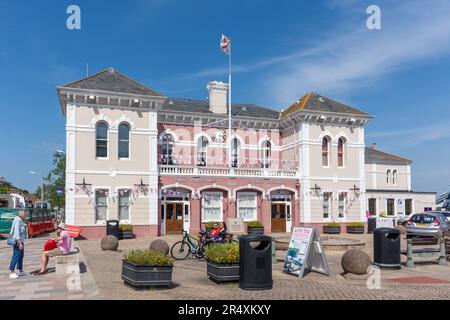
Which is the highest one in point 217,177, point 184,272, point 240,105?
point 240,105

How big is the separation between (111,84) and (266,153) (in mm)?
12652

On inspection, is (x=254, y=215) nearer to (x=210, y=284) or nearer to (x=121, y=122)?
(x=121, y=122)

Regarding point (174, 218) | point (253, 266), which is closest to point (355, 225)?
point (174, 218)

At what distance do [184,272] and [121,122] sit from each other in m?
16.3

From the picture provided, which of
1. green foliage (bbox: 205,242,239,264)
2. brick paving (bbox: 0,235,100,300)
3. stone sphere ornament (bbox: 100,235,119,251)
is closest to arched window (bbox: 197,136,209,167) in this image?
stone sphere ornament (bbox: 100,235,119,251)

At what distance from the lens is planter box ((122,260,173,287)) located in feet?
31.9

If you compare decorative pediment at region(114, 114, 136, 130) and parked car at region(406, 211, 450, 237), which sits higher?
decorative pediment at region(114, 114, 136, 130)

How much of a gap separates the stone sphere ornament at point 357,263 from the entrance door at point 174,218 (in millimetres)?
17543

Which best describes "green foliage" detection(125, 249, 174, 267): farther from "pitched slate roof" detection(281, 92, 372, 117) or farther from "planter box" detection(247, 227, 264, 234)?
"pitched slate roof" detection(281, 92, 372, 117)

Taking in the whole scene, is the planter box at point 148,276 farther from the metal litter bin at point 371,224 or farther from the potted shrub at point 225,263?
the metal litter bin at point 371,224

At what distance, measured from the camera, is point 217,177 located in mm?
29516

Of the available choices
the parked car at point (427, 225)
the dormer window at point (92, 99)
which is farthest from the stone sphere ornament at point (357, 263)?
the dormer window at point (92, 99)

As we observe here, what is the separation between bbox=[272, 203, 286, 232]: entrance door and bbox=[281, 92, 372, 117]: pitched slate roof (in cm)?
666
